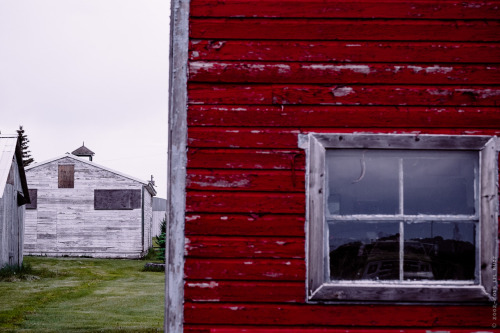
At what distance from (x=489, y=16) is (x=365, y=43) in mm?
1000

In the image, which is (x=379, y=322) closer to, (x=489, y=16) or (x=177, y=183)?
(x=177, y=183)

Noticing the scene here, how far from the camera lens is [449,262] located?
472 cm

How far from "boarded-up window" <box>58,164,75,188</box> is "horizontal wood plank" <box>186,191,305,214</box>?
2771 cm

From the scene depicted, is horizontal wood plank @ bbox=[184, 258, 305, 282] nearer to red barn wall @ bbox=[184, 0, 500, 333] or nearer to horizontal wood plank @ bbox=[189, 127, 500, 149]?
red barn wall @ bbox=[184, 0, 500, 333]

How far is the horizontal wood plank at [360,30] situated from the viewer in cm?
479

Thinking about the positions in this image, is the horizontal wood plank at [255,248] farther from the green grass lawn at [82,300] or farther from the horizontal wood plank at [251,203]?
the green grass lawn at [82,300]

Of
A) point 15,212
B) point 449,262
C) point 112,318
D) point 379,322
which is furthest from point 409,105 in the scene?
point 15,212

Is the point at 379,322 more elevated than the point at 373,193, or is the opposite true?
the point at 373,193

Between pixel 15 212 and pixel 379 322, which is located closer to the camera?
pixel 379 322

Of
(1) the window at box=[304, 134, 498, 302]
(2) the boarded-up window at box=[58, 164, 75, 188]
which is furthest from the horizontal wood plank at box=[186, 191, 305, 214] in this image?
(2) the boarded-up window at box=[58, 164, 75, 188]

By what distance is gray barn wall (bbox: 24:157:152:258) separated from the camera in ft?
102

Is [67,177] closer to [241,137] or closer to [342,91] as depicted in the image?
[241,137]

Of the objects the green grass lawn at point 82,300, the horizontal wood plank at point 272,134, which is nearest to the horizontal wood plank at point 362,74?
the horizontal wood plank at point 272,134

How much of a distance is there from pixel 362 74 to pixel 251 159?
43.1 inches
